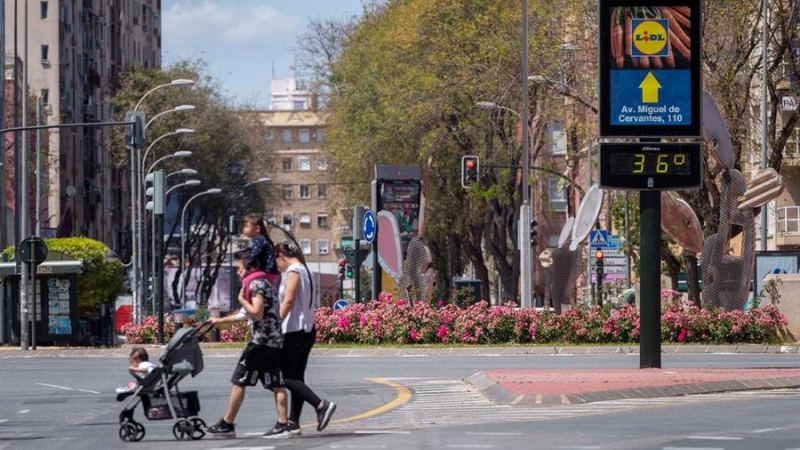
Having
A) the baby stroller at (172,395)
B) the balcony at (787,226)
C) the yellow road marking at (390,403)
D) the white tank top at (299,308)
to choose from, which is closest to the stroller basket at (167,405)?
the baby stroller at (172,395)

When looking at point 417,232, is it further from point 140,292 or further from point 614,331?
point 140,292

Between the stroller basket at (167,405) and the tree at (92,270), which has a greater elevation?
the tree at (92,270)

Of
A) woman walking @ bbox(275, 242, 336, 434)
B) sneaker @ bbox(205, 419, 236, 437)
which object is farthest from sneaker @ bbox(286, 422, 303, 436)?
sneaker @ bbox(205, 419, 236, 437)

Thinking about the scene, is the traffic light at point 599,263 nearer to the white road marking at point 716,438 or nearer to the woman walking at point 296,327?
the woman walking at point 296,327

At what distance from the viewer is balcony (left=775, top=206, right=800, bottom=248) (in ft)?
229

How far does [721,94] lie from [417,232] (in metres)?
8.08

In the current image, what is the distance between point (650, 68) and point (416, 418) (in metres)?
6.64

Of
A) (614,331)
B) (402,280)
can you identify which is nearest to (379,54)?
(402,280)

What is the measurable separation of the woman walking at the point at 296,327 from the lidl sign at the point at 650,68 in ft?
23.7

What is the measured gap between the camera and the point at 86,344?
44219mm

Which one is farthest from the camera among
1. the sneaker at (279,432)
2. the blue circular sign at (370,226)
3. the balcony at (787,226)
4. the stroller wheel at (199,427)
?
the balcony at (787,226)

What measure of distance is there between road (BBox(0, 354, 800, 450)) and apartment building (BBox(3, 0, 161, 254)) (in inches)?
2204

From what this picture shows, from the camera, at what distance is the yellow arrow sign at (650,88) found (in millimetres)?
21734

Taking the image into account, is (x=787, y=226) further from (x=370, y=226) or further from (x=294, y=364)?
(x=294, y=364)
